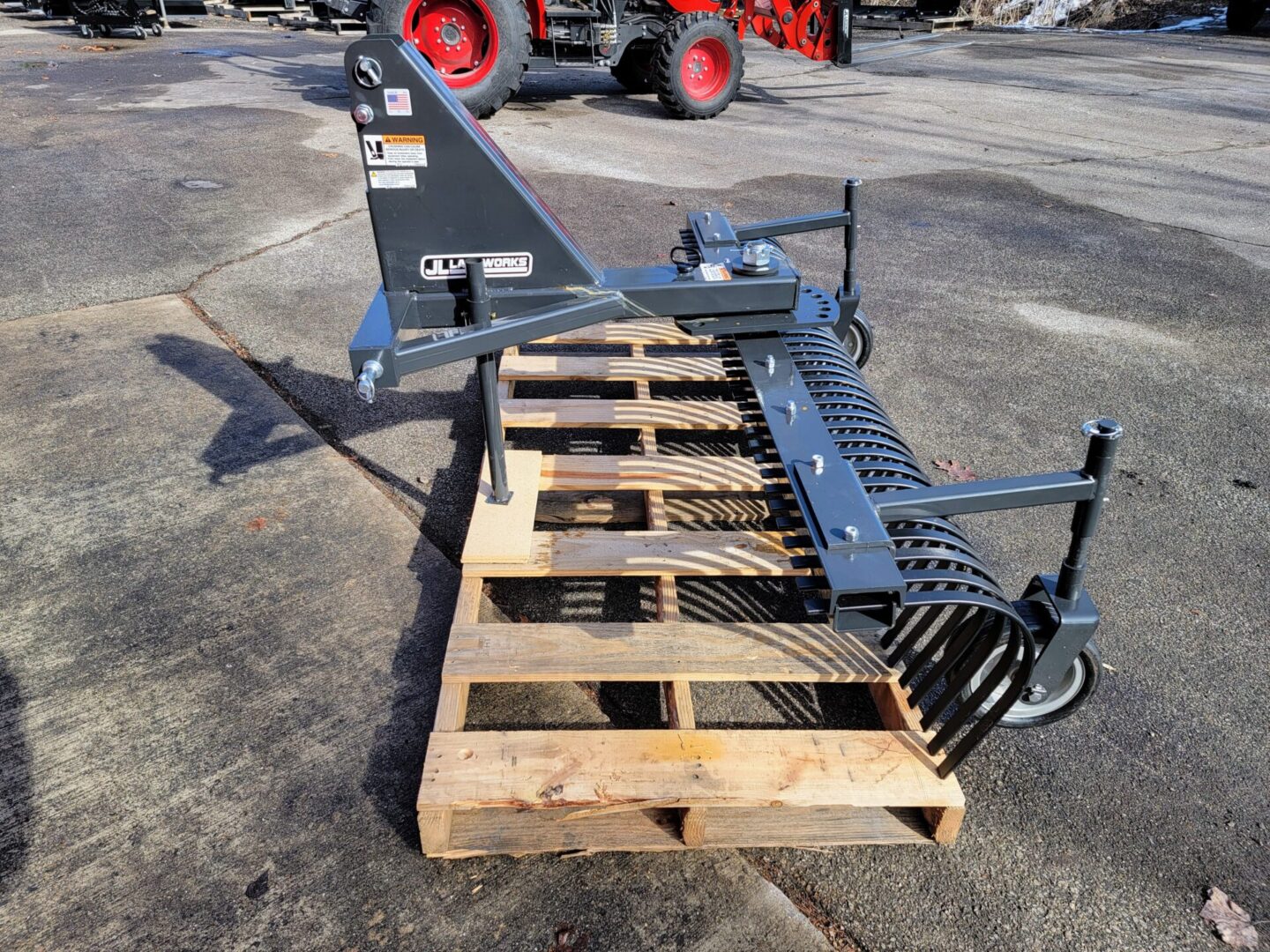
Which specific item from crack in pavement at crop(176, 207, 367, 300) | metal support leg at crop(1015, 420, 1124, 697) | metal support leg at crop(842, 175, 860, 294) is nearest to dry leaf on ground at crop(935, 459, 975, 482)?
metal support leg at crop(842, 175, 860, 294)

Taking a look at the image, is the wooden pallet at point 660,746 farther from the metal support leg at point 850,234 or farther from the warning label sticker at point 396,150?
the metal support leg at point 850,234

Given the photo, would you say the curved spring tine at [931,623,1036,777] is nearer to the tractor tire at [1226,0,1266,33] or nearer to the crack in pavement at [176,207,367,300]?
the crack in pavement at [176,207,367,300]

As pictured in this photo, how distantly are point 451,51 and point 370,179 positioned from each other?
22.0 feet

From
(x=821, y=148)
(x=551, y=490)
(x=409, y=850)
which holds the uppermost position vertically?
(x=821, y=148)

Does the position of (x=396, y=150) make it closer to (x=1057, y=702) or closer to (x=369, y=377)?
(x=369, y=377)

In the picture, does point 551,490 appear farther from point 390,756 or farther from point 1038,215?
point 1038,215

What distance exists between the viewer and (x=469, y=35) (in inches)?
329

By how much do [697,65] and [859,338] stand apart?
6.44 m

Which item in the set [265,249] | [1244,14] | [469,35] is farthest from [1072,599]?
[1244,14]

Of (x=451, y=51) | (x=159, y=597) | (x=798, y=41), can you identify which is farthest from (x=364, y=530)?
(x=798, y=41)

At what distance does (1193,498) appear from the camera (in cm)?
348

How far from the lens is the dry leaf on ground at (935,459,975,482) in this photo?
140 inches

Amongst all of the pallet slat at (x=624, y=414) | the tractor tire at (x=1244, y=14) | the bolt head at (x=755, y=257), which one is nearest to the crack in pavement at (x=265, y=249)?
the pallet slat at (x=624, y=414)

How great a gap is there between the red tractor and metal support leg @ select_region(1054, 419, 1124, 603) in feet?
25.1
